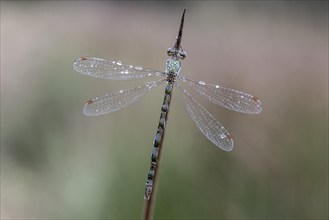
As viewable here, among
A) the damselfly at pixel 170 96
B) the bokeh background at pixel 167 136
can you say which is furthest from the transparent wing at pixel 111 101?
the bokeh background at pixel 167 136

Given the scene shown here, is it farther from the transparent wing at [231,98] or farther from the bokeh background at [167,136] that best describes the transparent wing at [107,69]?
the bokeh background at [167,136]

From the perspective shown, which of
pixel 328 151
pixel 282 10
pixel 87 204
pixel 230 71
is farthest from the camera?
pixel 282 10

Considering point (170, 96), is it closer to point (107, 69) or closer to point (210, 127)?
point (210, 127)

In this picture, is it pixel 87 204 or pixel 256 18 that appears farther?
pixel 256 18

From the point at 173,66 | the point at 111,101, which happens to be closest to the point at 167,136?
the point at 111,101

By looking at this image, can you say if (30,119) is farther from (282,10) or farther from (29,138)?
(282,10)

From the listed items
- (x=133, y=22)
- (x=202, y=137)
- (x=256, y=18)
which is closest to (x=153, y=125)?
(x=202, y=137)

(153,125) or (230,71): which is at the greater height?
(230,71)
